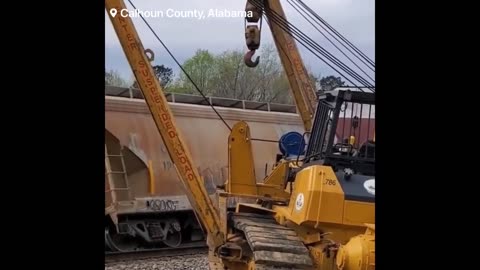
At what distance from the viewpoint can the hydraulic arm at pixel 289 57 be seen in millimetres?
5598

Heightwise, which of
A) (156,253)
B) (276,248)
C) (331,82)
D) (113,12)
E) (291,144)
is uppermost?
(113,12)

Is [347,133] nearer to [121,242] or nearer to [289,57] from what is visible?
[289,57]

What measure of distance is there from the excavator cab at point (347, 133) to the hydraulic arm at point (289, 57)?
1.20m

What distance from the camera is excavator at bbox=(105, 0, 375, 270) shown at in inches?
151

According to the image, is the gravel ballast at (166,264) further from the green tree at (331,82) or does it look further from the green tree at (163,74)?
the green tree at (331,82)

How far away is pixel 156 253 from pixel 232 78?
6.02ft

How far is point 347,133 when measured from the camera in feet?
14.4

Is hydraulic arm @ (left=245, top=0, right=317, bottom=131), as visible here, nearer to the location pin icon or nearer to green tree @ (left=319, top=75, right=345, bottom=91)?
green tree @ (left=319, top=75, right=345, bottom=91)

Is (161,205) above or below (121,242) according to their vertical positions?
above

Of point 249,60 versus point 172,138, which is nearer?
point 172,138

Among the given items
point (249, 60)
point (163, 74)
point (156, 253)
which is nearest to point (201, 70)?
point (163, 74)

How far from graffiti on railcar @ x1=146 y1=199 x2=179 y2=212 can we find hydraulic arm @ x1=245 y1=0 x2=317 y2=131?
6.27 feet
